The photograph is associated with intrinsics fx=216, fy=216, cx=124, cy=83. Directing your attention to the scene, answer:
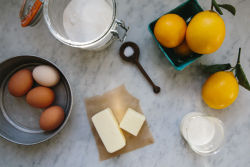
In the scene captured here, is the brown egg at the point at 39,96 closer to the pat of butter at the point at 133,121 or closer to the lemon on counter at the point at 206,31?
the pat of butter at the point at 133,121

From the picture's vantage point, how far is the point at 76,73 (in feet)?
2.64

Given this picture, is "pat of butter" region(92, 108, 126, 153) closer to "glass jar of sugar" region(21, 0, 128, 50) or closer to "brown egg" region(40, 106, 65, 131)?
"brown egg" region(40, 106, 65, 131)

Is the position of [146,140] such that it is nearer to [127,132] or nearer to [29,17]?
[127,132]

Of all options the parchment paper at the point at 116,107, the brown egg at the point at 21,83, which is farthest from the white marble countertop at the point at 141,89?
the brown egg at the point at 21,83

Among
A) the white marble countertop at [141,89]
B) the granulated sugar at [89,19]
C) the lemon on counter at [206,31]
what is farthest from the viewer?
the white marble countertop at [141,89]

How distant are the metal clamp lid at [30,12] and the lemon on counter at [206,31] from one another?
49cm

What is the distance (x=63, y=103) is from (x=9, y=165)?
0.31 metres

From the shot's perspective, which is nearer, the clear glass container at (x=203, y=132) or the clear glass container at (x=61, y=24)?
the clear glass container at (x=61, y=24)

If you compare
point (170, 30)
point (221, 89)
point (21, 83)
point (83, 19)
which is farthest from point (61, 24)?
point (221, 89)

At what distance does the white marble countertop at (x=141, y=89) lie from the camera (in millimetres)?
778

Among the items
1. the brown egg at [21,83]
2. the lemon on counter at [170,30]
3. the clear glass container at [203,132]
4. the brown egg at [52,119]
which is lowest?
the clear glass container at [203,132]

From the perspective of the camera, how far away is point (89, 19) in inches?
26.7

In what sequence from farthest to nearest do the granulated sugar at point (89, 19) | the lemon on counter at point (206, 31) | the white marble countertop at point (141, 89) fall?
the white marble countertop at point (141, 89), the granulated sugar at point (89, 19), the lemon on counter at point (206, 31)

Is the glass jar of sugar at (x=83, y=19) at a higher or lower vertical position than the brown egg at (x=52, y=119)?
higher
